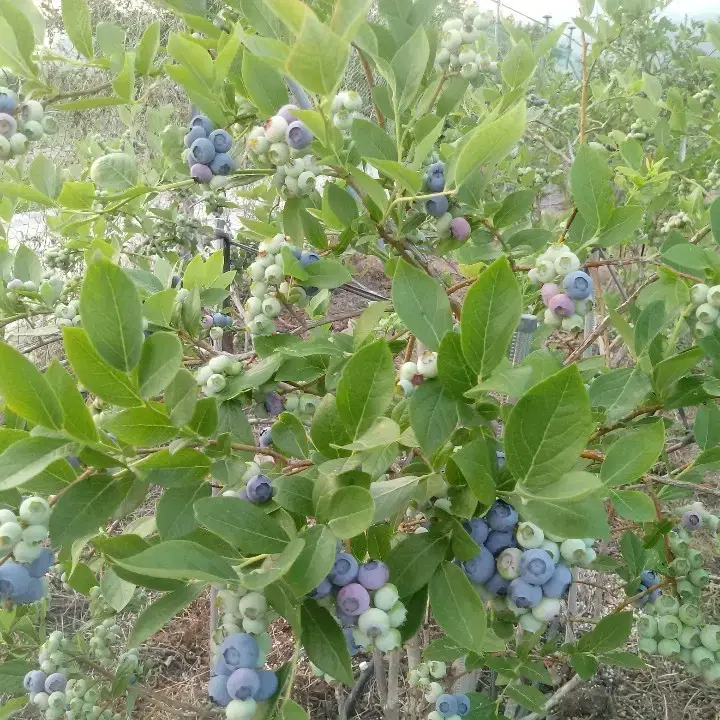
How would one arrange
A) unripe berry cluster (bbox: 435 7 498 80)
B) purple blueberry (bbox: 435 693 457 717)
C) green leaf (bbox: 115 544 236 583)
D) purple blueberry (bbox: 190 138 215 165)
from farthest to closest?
purple blueberry (bbox: 435 693 457 717)
unripe berry cluster (bbox: 435 7 498 80)
purple blueberry (bbox: 190 138 215 165)
green leaf (bbox: 115 544 236 583)

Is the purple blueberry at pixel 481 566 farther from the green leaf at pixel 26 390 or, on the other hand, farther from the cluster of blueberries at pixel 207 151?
the cluster of blueberries at pixel 207 151

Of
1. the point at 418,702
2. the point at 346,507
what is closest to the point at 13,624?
the point at 418,702

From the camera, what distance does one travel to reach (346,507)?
0.55 metres

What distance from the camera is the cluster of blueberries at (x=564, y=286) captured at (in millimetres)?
802

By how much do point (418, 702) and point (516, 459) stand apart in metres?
1.28

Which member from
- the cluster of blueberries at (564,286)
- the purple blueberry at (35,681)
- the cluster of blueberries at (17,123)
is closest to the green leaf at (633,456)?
the cluster of blueberries at (564,286)

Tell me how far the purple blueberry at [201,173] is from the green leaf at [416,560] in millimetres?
519

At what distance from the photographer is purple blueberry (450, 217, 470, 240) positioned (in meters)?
0.85

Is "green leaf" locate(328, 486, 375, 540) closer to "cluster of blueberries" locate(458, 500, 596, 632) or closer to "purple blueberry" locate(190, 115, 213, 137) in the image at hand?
"cluster of blueberries" locate(458, 500, 596, 632)

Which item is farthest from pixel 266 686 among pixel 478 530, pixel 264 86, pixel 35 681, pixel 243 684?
pixel 35 681

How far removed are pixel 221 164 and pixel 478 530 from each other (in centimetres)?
55

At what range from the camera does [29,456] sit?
0.54 meters

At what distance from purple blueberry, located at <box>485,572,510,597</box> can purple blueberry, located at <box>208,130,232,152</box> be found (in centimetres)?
60

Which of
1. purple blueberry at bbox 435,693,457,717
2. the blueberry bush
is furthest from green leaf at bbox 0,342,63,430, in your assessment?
purple blueberry at bbox 435,693,457,717
